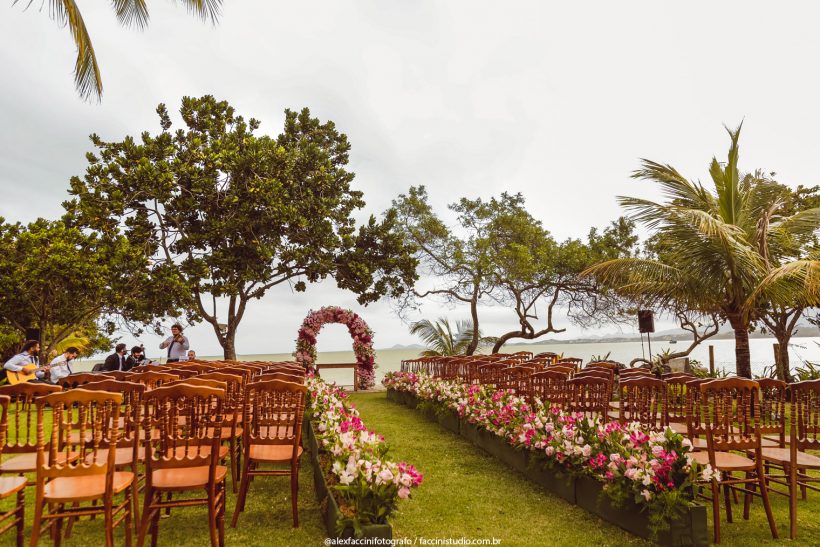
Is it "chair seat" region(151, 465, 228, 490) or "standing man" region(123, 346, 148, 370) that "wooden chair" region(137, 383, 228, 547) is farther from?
"standing man" region(123, 346, 148, 370)

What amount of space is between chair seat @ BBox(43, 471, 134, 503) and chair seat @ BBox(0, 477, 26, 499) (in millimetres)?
144

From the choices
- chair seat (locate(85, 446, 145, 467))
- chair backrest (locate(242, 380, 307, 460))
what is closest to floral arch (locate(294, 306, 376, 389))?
chair backrest (locate(242, 380, 307, 460))

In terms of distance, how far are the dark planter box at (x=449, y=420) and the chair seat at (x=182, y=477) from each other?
15.4 ft

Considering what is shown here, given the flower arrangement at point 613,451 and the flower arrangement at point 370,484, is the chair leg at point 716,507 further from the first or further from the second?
the flower arrangement at point 370,484

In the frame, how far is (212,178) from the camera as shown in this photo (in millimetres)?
14680

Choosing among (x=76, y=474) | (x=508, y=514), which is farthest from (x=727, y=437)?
(x=76, y=474)

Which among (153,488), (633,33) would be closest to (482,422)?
(153,488)

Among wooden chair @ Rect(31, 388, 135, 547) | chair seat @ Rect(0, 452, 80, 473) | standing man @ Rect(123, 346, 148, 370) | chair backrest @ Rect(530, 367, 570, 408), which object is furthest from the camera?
standing man @ Rect(123, 346, 148, 370)

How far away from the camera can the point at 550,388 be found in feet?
20.7

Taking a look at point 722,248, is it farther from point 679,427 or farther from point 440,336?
point 440,336

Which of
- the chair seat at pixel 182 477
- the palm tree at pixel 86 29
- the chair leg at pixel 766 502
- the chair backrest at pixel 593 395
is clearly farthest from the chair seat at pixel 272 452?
the palm tree at pixel 86 29

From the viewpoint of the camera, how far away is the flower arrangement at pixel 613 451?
3539 millimetres

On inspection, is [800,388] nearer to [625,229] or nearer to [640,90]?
[640,90]

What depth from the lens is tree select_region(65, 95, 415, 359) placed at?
554 inches
